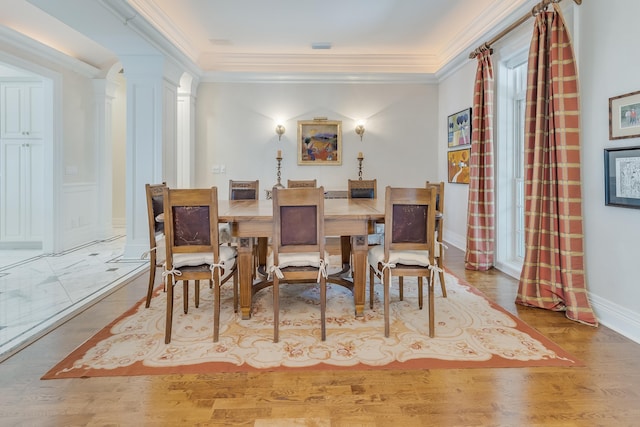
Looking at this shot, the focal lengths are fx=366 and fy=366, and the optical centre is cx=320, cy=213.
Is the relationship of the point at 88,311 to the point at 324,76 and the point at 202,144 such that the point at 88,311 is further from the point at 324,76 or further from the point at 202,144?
the point at 324,76

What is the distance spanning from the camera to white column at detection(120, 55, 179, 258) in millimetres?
4699

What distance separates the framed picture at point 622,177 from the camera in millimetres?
2385

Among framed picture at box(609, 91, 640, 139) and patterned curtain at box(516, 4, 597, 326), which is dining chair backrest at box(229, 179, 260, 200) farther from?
framed picture at box(609, 91, 640, 139)

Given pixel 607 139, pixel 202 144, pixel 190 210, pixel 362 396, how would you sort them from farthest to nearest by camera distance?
pixel 202 144 < pixel 607 139 < pixel 190 210 < pixel 362 396

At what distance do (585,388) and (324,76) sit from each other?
5.38 m

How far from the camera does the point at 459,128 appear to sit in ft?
17.5

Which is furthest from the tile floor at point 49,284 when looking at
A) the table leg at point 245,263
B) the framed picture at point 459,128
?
the framed picture at point 459,128

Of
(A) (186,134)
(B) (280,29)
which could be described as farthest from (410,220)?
(A) (186,134)

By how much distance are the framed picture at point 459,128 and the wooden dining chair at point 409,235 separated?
119 inches

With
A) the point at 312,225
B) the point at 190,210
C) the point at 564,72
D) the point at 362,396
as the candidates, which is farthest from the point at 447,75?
the point at 362,396

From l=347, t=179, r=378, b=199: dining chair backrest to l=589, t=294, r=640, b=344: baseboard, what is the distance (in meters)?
2.33

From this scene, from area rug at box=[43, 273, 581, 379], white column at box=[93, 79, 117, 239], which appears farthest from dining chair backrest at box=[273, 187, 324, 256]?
white column at box=[93, 79, 117, 239]

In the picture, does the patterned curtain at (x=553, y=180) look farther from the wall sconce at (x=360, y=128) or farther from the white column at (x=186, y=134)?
the white column at (x=186, y=134)

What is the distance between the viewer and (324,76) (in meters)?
6.03
